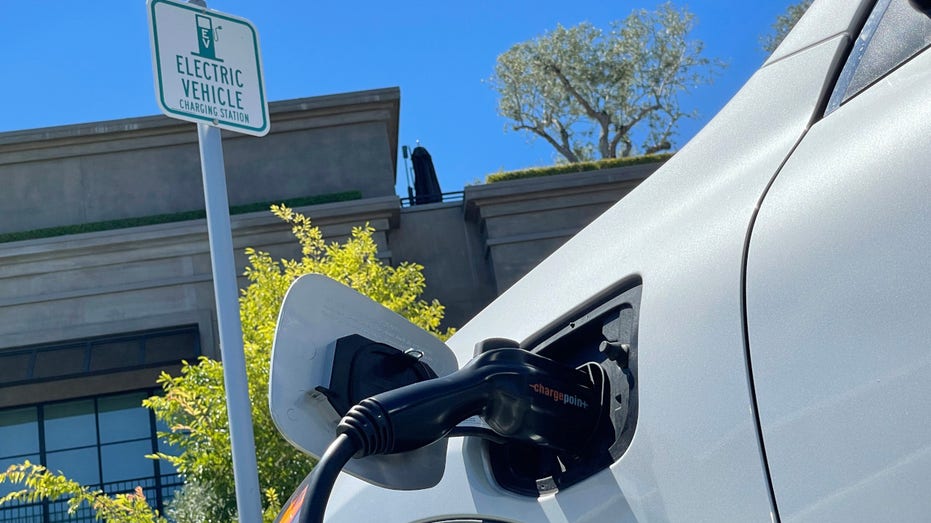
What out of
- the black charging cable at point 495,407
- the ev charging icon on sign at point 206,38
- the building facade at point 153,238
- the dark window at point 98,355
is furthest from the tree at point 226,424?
the dark window at point 98,355

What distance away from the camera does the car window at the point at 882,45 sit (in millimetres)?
1299

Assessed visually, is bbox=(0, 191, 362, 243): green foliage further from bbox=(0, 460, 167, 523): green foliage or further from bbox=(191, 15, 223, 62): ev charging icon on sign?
bbox=(191, 15, 223, 62): ev charging icon on sign

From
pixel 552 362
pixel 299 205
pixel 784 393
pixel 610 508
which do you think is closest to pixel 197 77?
pixel 552 362

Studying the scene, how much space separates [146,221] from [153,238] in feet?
2.49

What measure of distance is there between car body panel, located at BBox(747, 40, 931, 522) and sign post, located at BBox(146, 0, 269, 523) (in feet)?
5.61

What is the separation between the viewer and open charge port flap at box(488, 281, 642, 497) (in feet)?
4.75

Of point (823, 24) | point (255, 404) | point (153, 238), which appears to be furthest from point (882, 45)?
point (153, 238)

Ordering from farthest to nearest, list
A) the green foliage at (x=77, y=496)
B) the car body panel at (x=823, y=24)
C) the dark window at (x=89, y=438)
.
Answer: the dark window at (x=89, y=438) < the green foliage at (x=77, y=496) < the car body panel at (x=823, y=24)

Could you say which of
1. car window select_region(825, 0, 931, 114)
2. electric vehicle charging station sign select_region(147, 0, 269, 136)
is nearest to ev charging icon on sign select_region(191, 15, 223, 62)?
electric vehicle charging station sign select_region(147, 0, 269, 136)

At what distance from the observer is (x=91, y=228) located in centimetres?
1673

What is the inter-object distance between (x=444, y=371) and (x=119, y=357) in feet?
50.1

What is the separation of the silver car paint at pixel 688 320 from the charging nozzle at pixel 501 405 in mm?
100

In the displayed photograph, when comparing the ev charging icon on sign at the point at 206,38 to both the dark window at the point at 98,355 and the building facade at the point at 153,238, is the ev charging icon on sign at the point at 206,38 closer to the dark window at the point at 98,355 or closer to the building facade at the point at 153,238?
the building facade at the point at 153,238

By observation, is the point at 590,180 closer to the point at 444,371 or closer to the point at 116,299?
the point at 116,299
